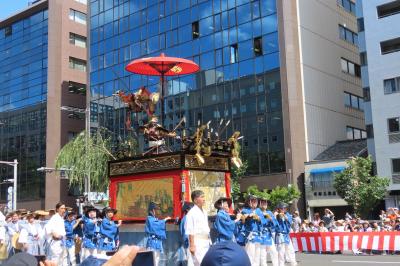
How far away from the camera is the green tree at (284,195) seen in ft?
109

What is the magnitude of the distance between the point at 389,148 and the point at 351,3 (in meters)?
17.9

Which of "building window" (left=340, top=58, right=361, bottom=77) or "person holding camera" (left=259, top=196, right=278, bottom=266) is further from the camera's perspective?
"building window" (left=340, top=58, right=361, bottom=77)

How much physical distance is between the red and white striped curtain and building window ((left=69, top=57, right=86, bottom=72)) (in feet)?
146

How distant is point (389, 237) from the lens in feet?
61.3

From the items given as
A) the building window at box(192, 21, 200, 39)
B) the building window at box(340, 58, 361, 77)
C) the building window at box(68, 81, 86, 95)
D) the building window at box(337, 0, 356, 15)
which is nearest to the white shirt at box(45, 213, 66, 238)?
the building window at box(192, 21, 200, 39)

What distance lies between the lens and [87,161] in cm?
3572

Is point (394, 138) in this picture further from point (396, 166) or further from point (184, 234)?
point (184, 234)

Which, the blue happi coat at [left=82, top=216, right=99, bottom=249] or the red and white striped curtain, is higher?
the blue happi coat at [left=82, top=216, right=99, bottom=249]

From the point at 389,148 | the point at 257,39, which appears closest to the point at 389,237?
the point at 389,148

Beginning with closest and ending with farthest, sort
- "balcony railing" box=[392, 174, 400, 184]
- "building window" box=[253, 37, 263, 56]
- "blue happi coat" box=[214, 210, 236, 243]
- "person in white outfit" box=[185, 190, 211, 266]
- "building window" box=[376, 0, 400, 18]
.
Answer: "person in white outfit" box=[185, 190, 211, 266] → "blue happi coat" box=[214, 210, 236, 243] → "balcony railing" box=[392, 174, 400, 184] → "building window" box=[376, 0, 400, 18] → "building window" box=[253, 37, 263, 56]

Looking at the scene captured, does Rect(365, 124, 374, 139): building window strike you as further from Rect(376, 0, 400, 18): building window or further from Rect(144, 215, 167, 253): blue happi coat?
Rect(144, 215, 167, 253): blue happi coat

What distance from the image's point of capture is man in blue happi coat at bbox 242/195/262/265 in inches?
487

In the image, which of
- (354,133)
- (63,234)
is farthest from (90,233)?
(354,133)

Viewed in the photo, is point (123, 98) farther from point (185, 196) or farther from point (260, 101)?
point (260, 101)
